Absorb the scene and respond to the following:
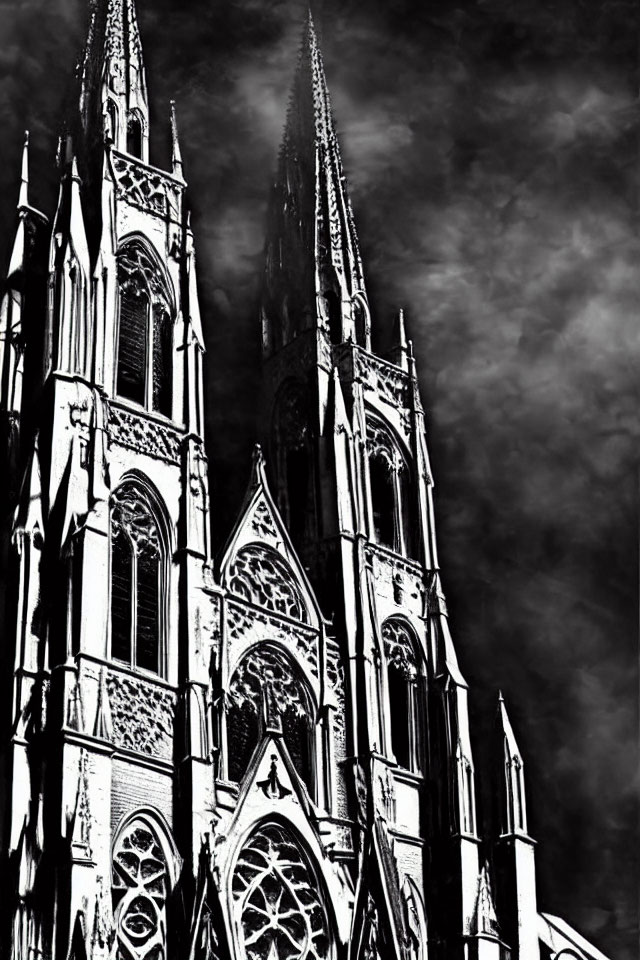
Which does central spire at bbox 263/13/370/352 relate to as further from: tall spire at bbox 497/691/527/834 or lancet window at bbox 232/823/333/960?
lancet window at bbox 232/823/333/960

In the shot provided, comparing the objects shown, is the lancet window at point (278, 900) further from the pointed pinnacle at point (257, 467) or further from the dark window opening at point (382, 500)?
the dark window opening at point (382, 500)

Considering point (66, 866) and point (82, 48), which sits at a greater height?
point (82, 48)

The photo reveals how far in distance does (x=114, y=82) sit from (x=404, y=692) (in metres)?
12.9

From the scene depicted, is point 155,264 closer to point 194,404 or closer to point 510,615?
point 194,404

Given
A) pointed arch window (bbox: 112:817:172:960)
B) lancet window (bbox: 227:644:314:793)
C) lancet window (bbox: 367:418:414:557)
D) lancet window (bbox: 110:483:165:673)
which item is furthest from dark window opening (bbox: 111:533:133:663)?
lancet window (bbox: 367:418:414:557)

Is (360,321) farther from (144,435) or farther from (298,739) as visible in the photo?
(298,739)

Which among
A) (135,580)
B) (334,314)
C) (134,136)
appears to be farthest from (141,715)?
(134,136)

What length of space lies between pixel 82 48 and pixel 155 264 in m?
4.81

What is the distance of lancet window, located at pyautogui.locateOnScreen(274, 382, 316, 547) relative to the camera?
3231 centimetres

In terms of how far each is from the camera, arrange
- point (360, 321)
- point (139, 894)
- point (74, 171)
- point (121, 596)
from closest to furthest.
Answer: point (139, 894) < point (121, 596) < point (74, 171) < point (360, 321)

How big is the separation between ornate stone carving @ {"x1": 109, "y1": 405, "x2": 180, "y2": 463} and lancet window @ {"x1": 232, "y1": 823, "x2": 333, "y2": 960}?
6573 millimetres

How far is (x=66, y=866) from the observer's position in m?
23.1

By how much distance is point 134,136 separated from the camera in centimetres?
3284

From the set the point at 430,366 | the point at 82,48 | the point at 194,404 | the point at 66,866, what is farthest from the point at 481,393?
the point at 66,866
